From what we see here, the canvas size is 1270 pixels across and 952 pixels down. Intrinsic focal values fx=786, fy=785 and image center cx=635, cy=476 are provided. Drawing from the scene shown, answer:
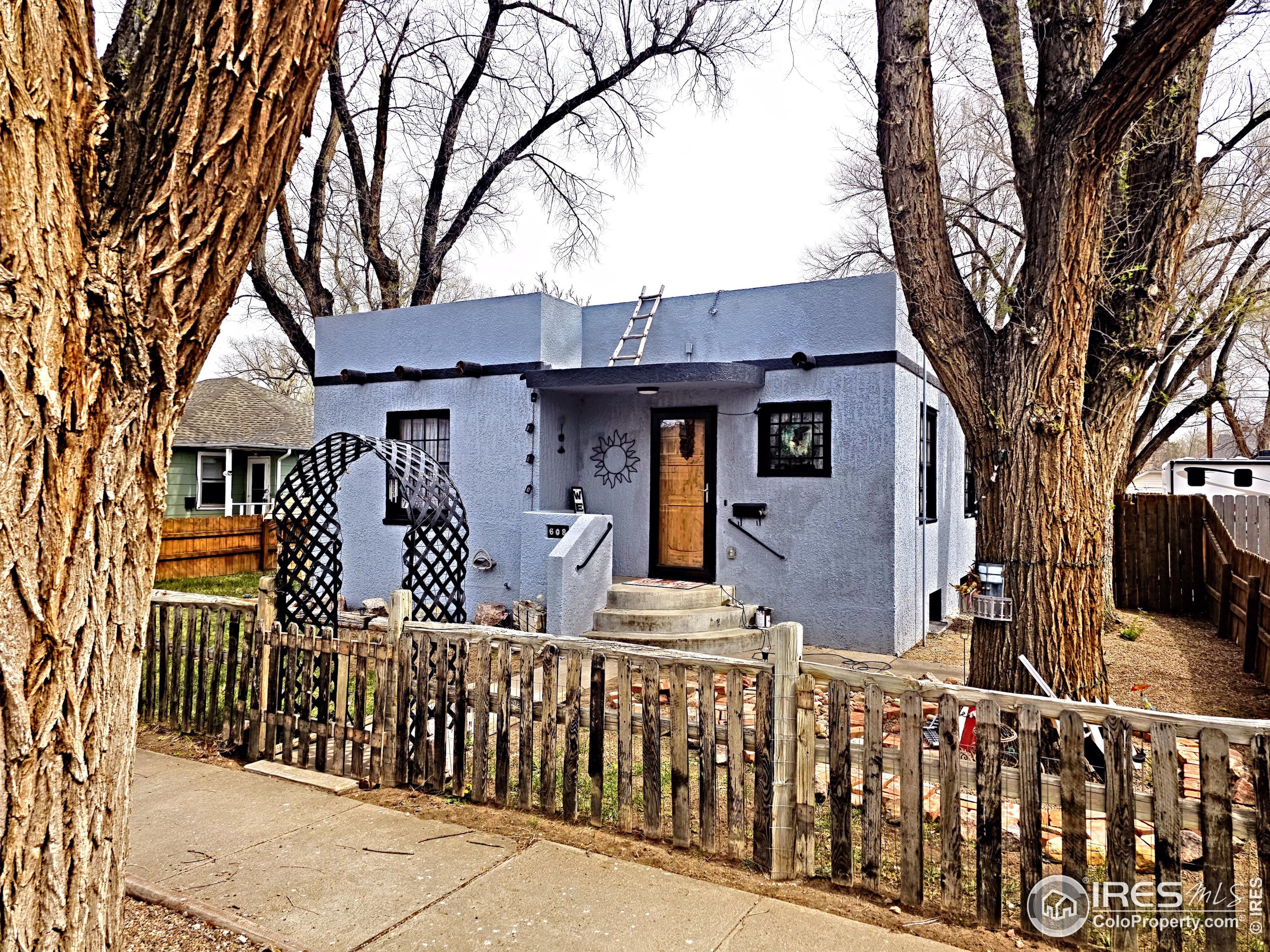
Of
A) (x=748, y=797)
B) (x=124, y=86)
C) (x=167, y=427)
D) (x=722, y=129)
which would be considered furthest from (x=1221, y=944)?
(x=722, y=129)

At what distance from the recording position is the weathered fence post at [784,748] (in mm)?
3744

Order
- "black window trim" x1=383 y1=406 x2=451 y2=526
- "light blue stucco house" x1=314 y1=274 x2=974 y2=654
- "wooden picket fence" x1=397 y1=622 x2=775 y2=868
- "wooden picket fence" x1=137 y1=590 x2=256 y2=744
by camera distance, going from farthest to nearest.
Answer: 1. "black window trim" x1=383 y1=406 x2=451 y2=526
2. "light blue stucco house" x1=314 y1=274 x2=974 y2=654
3. "wooden picket fence" x1=137 y1=590 x2=256 y2=744
4. "wooden picket fence" x1=397 y1=622 x2=775 y2=868

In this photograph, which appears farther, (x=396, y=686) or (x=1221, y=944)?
(x=396, y=686)

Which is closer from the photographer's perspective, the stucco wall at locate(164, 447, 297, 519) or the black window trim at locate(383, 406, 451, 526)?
the black window trim at locate(383, 406, 451, 526)

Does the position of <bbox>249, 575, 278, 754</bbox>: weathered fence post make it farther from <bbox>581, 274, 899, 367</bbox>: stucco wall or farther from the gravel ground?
<bbox>581, 274, 899, 367</bbox>: stucco wall

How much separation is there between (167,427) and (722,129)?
13680 millimetres

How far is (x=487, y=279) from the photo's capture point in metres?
35.8

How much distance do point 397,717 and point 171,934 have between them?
181cm

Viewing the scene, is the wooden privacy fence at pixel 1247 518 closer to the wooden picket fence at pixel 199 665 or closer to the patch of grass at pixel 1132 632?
the patch of grass at pixel 1132 632

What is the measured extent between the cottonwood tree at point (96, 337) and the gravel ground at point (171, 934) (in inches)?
42.7

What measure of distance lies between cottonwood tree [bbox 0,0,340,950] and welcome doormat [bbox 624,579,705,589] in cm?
800

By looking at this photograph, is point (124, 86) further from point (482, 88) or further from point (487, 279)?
point (487, 279)

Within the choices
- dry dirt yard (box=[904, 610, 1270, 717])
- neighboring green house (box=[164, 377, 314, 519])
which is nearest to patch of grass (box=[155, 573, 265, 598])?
neighboring green house (box=[164, 377, 314, 519])

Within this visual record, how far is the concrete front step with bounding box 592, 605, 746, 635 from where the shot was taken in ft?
30.4
